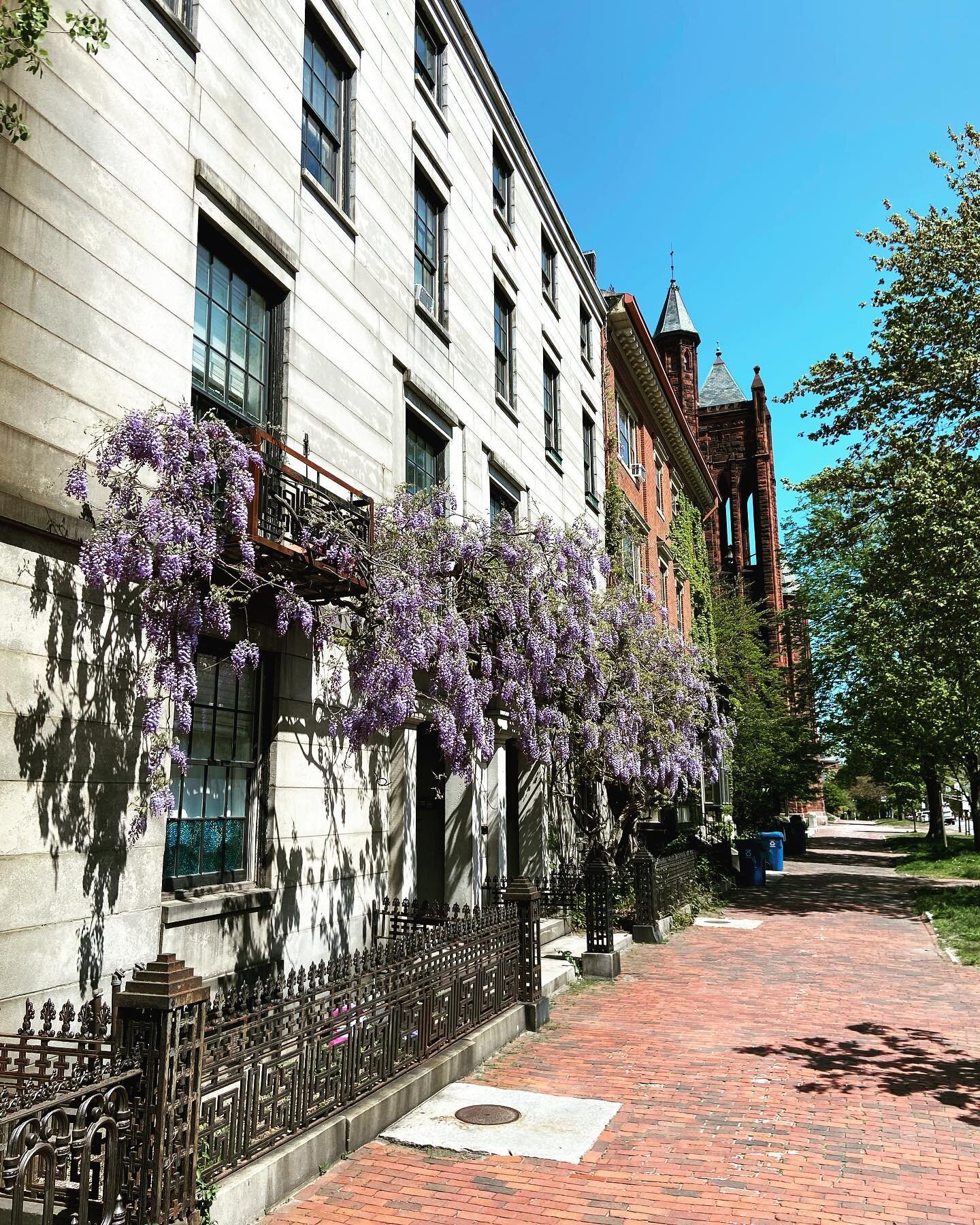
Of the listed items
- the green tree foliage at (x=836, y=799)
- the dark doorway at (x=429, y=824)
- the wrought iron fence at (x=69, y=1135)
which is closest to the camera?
the wrought iron fence at (x=69, y=1135)

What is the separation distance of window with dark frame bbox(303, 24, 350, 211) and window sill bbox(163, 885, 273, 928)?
8.20 metres

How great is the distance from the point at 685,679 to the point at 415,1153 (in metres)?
12.6

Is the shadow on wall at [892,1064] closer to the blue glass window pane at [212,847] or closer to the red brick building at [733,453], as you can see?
the blue glass window pane at [212,847]

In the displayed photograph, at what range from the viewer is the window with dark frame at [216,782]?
8469mm

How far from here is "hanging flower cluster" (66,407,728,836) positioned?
7.19 meters

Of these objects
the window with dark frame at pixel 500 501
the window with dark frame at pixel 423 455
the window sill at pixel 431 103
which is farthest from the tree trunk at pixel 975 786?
the window sill at pixel 431 103

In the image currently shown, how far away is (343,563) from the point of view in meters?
8.99

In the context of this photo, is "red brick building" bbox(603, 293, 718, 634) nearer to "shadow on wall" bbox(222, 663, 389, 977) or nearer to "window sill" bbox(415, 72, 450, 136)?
"window sill" bbox(415, 72, 450, 136)

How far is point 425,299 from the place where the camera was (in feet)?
49.0

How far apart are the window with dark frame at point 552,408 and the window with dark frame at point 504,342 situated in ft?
7.58

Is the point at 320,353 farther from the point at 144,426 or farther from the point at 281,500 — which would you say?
the point at 144,426

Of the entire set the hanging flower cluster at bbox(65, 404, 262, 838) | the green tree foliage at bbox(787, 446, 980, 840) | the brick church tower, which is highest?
the brick church tower

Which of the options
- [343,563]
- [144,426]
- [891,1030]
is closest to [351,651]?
[343,563]

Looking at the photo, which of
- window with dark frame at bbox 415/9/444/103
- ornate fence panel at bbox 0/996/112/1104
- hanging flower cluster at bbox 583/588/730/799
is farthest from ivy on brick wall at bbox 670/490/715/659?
ornate fence panel at bbox 0/996/112/1104
